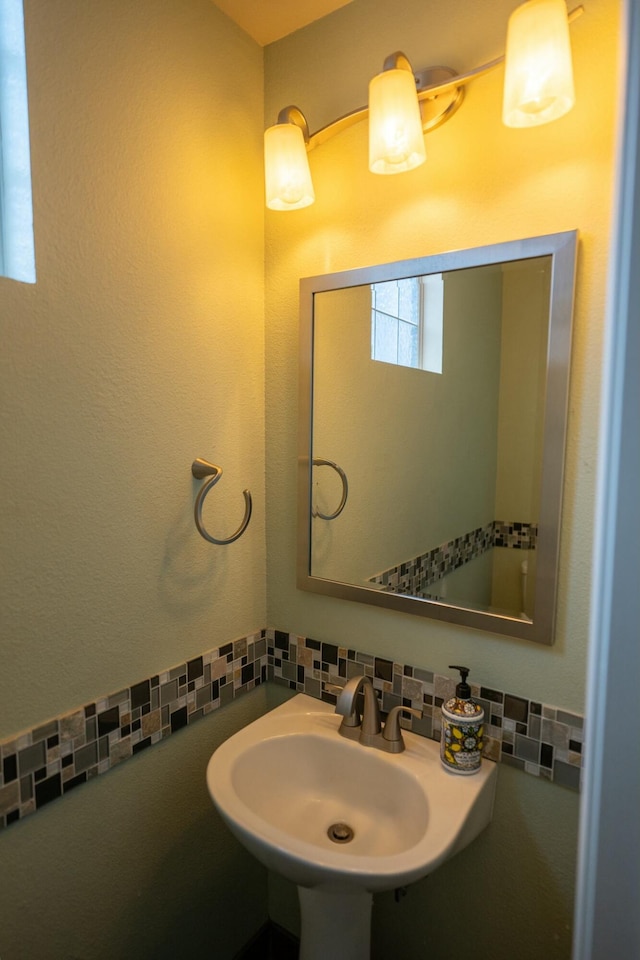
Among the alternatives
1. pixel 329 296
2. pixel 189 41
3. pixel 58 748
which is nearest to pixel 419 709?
pixel 58 748

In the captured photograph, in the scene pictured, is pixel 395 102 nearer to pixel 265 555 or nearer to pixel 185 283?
pixel 185 283

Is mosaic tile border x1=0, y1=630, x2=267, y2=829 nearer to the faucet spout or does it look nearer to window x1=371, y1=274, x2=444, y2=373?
the faucet spout

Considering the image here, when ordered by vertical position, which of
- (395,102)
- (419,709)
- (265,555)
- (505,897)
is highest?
(395,102)

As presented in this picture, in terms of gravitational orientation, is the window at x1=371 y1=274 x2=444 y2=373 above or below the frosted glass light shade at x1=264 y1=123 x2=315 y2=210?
below

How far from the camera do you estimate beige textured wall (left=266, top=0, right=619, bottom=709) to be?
37.0 inches

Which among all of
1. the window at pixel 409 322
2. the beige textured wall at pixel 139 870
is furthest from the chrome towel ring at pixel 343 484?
the beige textured wall at pixel 139 870

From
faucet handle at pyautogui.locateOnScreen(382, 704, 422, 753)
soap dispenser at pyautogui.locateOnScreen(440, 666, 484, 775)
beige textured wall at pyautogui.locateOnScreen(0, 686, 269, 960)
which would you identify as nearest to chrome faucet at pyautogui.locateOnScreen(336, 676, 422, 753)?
faucet handle at pyautogui.locateOnScreen(382, 704, 422, 753)

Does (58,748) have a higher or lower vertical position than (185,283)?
lower

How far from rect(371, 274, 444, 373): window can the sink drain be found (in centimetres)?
104

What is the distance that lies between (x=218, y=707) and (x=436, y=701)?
1.82 feet

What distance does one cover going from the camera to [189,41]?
44.7 inches

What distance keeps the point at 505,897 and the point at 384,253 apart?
1469 millimetres

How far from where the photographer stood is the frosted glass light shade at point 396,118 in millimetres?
971

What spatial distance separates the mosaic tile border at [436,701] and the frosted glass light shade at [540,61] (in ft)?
3.64
